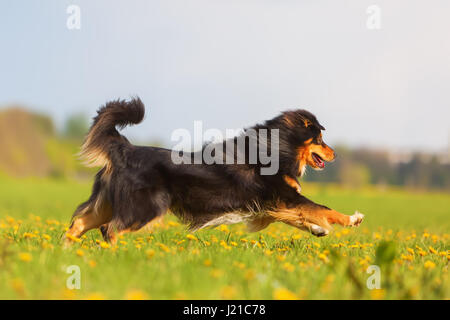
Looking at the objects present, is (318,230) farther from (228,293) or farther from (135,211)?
(228,293)

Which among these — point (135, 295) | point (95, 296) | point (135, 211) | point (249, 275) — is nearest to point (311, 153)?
point (135, 211)

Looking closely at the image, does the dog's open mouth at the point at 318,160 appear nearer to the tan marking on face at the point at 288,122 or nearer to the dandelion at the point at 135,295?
the tan marking on face at the point at 288,122

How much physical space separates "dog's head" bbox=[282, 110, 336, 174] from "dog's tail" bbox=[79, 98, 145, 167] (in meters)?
1.80

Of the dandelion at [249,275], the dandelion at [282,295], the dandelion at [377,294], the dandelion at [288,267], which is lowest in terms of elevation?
the dandelion at [288,267]

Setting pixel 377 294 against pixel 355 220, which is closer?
pixel 377 294

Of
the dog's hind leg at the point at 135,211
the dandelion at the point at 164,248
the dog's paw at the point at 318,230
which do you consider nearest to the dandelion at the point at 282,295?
the dandelion at the point at 164,248

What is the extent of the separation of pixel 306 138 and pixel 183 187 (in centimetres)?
167

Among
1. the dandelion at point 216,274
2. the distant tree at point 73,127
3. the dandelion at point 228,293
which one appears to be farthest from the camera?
the distant tree at point 73,127

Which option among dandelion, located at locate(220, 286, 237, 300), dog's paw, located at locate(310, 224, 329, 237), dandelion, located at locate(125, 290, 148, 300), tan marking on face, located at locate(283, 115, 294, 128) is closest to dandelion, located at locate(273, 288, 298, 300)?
dandelion, located at locate(220, 286, 237, 300)

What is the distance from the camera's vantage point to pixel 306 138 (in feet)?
17.8

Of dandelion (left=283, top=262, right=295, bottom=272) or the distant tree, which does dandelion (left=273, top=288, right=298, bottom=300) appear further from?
the distant tree

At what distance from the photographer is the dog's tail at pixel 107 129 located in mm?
4891

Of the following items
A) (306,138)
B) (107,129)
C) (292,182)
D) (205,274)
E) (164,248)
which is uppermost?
(107,129)

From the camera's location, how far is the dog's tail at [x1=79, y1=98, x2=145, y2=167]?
16.0ft
